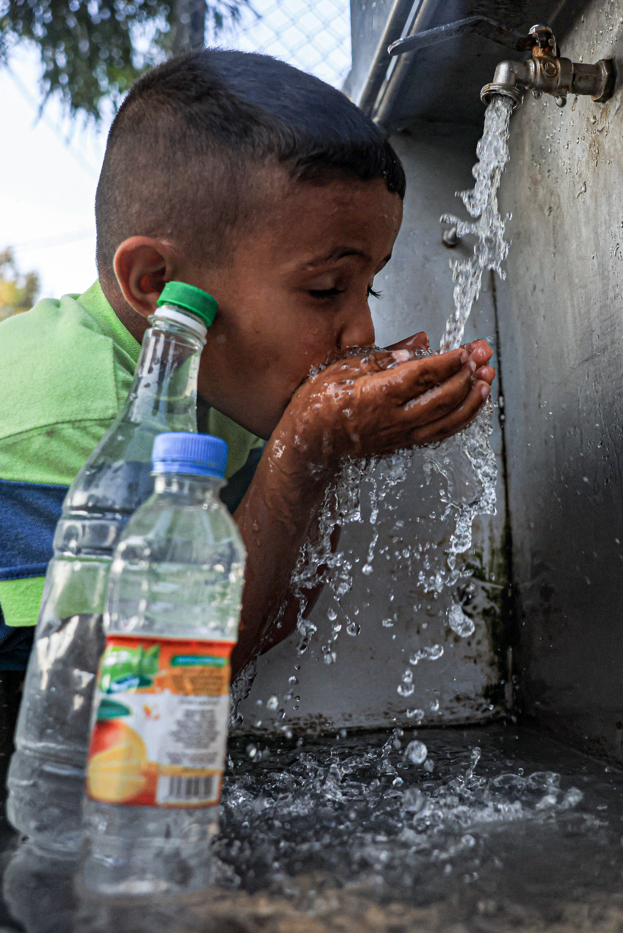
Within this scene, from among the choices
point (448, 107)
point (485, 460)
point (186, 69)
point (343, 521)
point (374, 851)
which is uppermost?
point (448, 107)

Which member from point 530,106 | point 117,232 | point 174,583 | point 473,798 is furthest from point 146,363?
point 530,106

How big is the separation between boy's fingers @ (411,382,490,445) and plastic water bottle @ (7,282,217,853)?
31cm

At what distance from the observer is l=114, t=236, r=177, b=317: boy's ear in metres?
1.09

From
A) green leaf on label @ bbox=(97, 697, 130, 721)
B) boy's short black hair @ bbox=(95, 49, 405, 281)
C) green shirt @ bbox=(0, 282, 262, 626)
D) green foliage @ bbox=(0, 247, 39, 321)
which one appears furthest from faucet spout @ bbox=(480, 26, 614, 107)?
green foliage @ bbox=(0, 247, 39, 321)

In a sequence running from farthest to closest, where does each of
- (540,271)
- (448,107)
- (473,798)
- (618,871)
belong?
(448,107)
(540,271)
(473,798)
(618,871)

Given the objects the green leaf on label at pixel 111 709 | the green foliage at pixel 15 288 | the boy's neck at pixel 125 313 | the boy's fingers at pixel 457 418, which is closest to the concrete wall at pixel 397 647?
the boy's fingers at pixel 457 418

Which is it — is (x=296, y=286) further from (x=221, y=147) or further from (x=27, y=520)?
(x=27, y=520)

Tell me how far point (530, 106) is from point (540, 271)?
12.6 inches

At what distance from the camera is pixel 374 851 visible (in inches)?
26.9

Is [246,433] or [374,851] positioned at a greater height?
[246,433]

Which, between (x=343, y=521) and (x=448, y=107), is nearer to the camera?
(x=343, y=521)

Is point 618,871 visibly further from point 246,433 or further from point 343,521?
point 246,433

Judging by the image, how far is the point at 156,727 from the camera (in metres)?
0.58

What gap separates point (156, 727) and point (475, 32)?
3.76 ft
